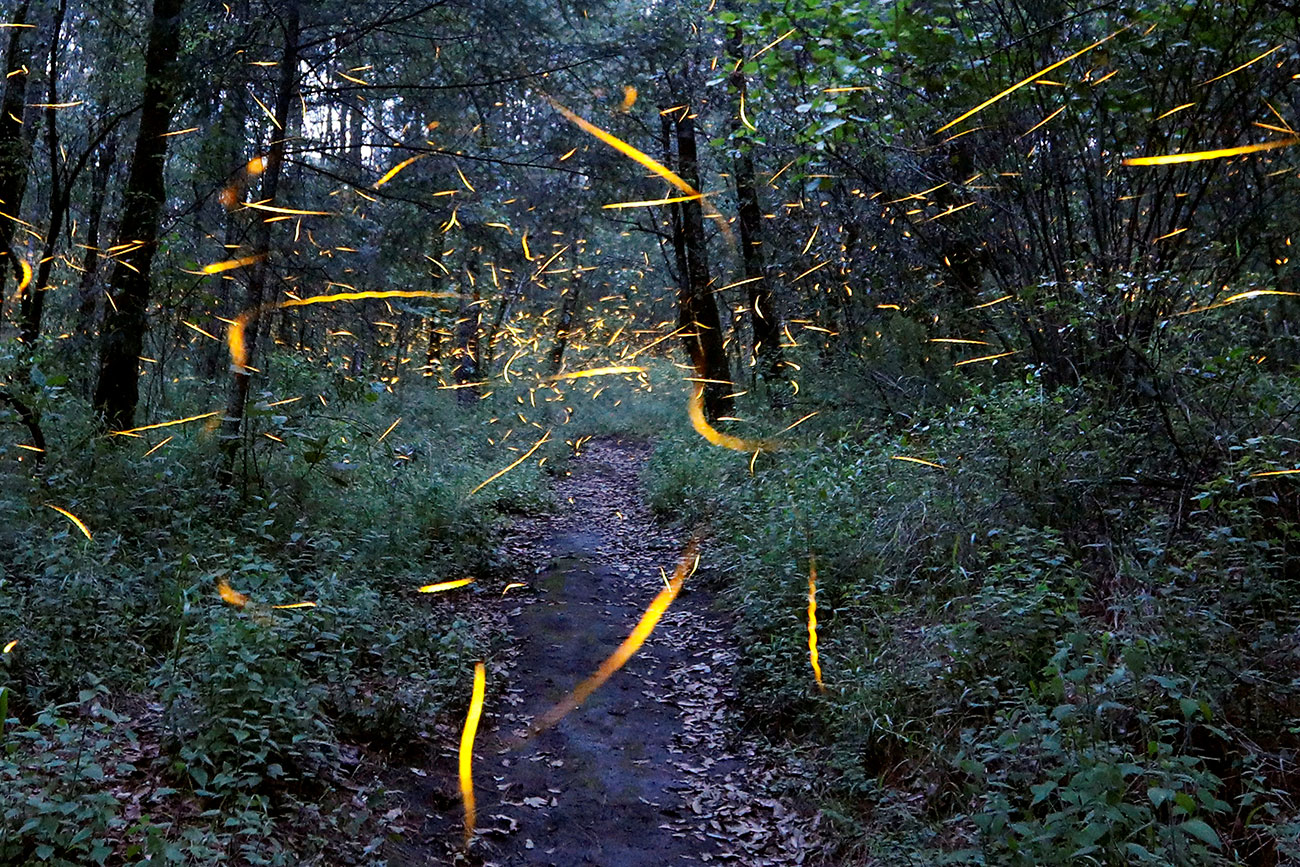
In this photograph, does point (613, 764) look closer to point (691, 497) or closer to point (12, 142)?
point (691, 497)

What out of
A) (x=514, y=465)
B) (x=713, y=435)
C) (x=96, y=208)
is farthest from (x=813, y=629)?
(x=96, y=208)

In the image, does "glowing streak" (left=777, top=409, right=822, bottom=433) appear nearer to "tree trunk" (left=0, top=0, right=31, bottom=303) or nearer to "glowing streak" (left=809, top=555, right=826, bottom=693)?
"glowing streak" (left=809, top=555, right=826, bottom=693)

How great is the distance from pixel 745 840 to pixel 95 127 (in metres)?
12.6

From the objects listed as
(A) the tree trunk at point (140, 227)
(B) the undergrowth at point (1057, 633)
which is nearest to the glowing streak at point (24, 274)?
(A) the tree trunk at point (140, 227)

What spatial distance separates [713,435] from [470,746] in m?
10.5

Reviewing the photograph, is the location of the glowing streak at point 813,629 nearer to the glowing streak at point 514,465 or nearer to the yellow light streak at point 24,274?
the glowing streak at point 514,465

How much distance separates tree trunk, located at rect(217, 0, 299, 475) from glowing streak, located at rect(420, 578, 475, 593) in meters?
2.35

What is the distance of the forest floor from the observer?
16.9ft

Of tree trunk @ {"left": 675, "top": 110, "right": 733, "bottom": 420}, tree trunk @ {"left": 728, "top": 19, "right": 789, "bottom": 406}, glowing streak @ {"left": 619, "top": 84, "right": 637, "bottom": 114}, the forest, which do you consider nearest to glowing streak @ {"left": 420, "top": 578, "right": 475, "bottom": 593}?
the forest

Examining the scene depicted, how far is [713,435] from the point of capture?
1606cm

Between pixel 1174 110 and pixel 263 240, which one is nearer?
pixel 1174 110

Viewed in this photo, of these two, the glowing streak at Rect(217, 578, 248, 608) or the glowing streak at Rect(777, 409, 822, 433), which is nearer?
the glowing streak at Rect(217, 578, 248, 608)

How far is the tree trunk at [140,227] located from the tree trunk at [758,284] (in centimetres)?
938

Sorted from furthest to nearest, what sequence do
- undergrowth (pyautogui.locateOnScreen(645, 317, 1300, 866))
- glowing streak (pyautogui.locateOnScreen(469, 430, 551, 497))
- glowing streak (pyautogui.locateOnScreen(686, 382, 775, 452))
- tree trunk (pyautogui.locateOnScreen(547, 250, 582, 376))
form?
tree trunk (pyautogui.locateOnScreen(547, 250, 582, 376)), glowing streak (pyautogui.locateOnScreen(686, 382, 775, 452)), glowing streak (pyautogui.locateOnScreen(469, 430, 551, 497)), undergrowth (pyautogui.locateOnScreen(645, 317, 1300, 866))
